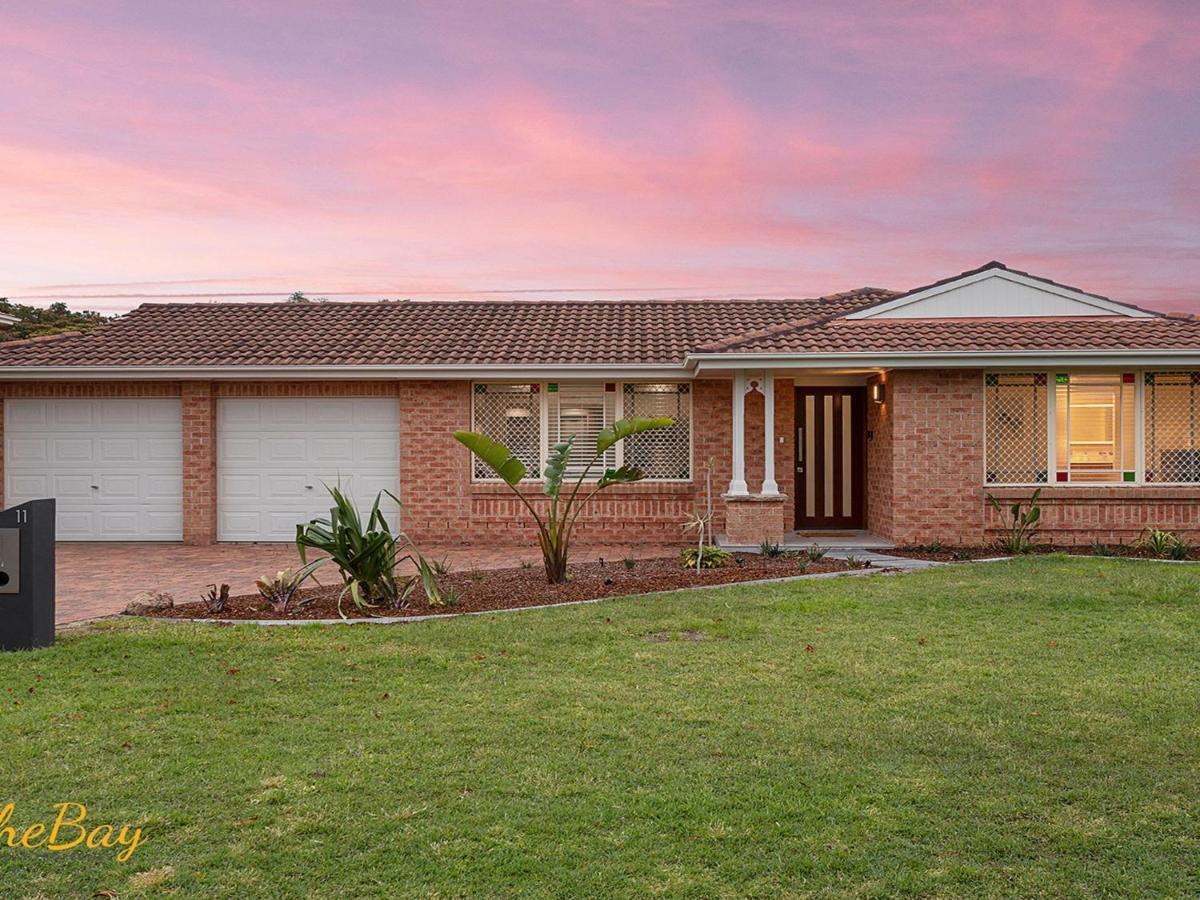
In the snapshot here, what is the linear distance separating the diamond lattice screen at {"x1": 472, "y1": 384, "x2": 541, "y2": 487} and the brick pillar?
186 inches

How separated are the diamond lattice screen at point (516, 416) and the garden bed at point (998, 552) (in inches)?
250

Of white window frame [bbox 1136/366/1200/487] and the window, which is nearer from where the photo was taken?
white window frame [bbox 1136/366/1200/487]

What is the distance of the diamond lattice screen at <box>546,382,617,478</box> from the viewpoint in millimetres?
16250

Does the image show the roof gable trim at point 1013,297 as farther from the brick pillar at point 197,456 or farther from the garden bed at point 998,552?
the brick pillar at point 197,456

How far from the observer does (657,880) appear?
3.47 meters

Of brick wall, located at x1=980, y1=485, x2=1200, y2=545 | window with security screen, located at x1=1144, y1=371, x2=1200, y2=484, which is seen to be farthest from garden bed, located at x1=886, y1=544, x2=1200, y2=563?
window with security screen, located at x1=1144, y1=371, x2=1200, y2=484

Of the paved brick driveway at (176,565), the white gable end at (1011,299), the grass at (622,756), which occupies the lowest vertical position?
the grass at (622,756)

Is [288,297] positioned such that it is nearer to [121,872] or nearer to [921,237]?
[921,237]

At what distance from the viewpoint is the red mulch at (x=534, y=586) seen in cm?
895

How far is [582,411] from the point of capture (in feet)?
53.4

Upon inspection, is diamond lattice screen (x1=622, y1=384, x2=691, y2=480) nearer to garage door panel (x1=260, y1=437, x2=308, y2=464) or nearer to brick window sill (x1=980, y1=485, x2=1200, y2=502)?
brick window sill (x1=980, y1=485, x2=1200, y2=502)

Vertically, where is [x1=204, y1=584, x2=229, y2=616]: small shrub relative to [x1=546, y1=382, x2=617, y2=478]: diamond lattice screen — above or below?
below

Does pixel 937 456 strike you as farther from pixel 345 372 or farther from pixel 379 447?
pixel 345 372

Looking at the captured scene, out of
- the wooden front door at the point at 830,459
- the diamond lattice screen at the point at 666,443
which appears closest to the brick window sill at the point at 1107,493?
the wooden front door at the point at 830,459
